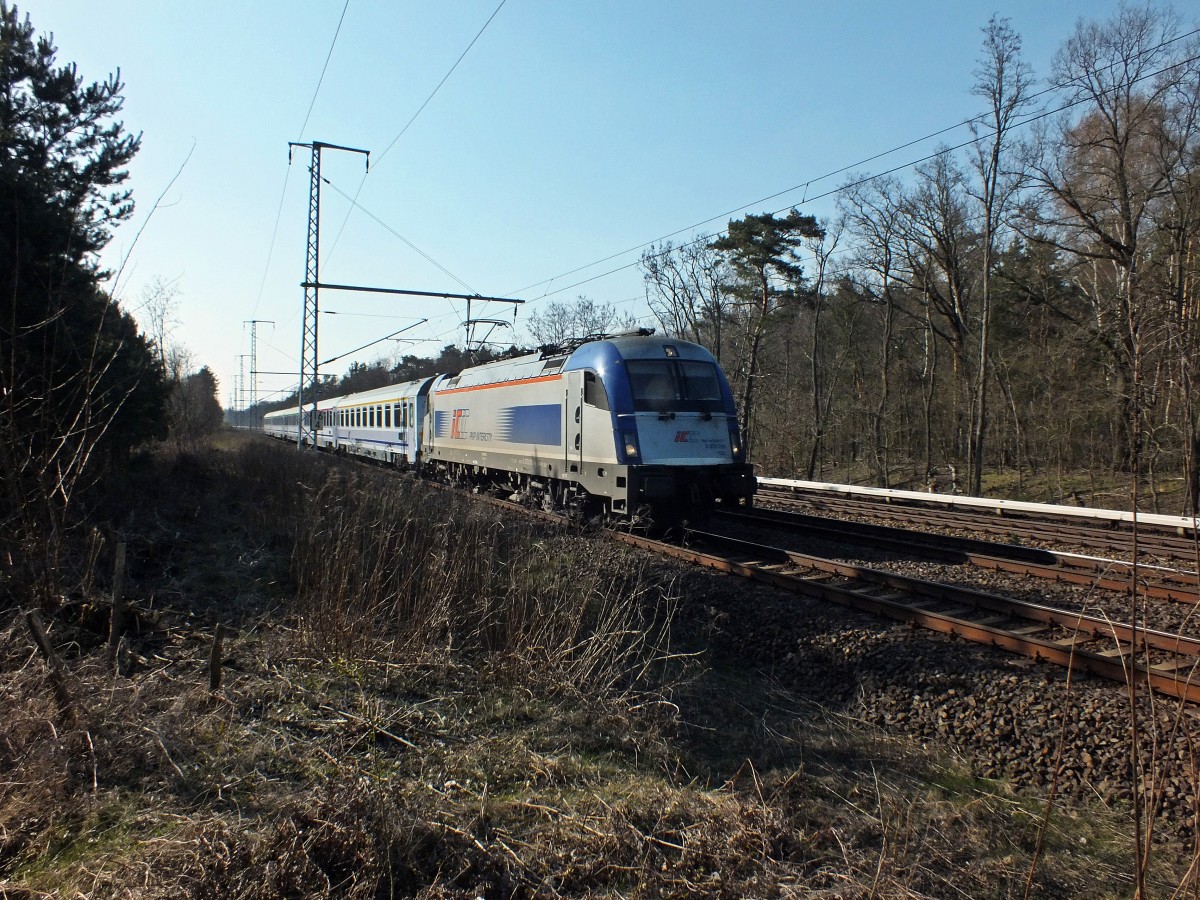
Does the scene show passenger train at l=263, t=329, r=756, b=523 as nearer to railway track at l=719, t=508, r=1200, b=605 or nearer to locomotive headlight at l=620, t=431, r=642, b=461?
locomotive headlight at l=620, t=431, r=642, b=461

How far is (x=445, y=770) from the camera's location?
395 cm

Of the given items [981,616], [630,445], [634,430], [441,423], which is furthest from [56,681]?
[441,423]

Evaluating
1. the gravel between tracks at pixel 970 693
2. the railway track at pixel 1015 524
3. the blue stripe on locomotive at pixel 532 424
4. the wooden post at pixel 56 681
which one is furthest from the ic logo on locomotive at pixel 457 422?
the wooden post at pixel 56 681

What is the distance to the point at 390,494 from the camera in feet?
33.0

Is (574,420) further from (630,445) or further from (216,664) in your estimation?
(216,664)

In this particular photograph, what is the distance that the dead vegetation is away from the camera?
3109mm

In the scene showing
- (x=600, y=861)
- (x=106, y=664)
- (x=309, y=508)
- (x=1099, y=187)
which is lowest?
(x=600, y=861)

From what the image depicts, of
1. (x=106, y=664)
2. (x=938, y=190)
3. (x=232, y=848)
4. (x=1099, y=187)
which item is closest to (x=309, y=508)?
(x=106, y=664)

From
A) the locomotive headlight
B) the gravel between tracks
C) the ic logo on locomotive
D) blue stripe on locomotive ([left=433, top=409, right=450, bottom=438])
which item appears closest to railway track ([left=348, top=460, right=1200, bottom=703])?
the gravel between tracks

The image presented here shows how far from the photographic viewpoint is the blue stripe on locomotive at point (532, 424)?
13.0 meters

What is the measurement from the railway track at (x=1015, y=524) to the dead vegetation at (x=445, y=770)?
229 inches

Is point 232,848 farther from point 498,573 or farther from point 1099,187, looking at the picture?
point 1099,187

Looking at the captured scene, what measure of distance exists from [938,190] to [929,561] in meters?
23.6

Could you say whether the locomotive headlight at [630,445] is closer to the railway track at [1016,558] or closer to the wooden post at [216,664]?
the railway track at [1016,558]
